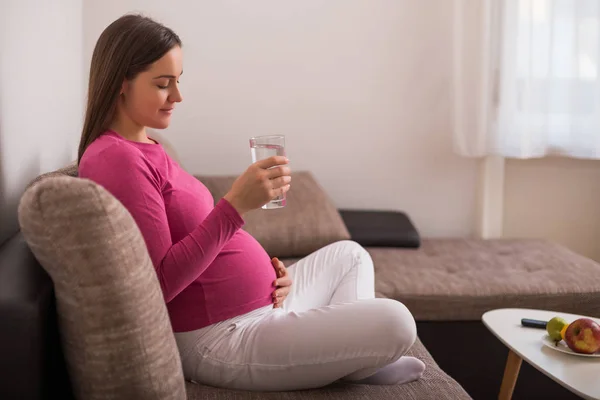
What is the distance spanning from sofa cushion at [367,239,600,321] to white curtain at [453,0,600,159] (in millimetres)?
536

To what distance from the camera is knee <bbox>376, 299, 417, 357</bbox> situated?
153cm

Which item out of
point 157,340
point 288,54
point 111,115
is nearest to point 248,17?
point 288,54

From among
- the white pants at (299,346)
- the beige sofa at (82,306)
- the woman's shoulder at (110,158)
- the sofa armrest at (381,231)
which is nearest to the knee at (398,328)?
the white pants at (299,346)

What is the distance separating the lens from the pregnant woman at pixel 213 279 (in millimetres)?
1479

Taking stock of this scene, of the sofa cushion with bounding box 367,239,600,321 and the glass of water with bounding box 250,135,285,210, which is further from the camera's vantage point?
the sofa cushion with bounding box 367,239,600,321

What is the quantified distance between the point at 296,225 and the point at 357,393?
123 centimetres

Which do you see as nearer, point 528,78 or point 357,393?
point 357,393

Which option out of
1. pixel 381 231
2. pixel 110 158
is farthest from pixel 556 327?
pixel 110 158

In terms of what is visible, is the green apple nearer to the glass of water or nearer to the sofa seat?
the sofa seat

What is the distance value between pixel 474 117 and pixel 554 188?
0.54 meters

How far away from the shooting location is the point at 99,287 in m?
1.20

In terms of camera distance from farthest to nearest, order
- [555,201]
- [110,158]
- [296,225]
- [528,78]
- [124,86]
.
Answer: [555,201] < [528,78] < [296,225] < [124,86] < [110,158]

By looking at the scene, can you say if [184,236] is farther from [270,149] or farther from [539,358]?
[539,358]

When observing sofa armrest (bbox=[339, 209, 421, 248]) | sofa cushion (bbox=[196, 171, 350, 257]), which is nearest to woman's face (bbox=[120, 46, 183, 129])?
sofa cushion (bbox=[196, 171, 350, 257])
